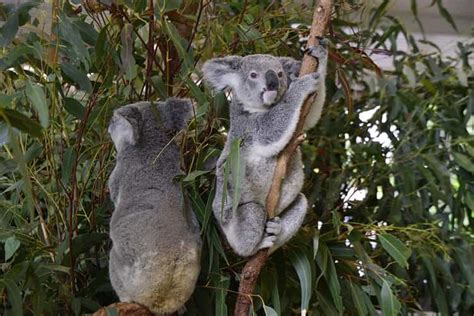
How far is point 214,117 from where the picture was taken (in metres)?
2.13

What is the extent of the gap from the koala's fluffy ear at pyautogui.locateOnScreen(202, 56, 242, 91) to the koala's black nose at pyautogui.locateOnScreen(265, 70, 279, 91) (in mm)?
138

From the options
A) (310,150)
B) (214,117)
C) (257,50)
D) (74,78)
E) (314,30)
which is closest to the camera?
(314,30)

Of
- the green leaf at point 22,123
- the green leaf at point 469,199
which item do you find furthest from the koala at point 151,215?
the green leaf at point 469,199

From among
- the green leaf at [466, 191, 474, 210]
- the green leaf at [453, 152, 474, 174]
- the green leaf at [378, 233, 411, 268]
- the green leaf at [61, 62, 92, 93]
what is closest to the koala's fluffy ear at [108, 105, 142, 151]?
the green leaf at [61, 62, 92, 93]

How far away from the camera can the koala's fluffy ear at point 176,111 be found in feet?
6.89

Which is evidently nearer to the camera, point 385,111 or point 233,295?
point 233,295

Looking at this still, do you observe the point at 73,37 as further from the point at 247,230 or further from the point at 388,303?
the point at 388,303

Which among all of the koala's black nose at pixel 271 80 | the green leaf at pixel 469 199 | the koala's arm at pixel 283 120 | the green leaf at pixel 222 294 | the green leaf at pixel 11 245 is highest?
the koala's black nose at pixel 271 80

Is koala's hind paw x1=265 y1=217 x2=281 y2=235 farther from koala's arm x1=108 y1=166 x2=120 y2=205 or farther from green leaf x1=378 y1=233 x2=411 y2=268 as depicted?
koala's arm x1=108 y1=166 x2=120 y2=205

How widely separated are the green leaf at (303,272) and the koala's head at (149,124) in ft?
1.67

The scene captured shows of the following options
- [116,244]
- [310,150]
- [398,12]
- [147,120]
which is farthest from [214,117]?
[398,12]

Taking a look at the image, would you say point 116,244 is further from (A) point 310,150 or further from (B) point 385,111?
(B) point 385,111

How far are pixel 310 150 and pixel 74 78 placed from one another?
1.36m

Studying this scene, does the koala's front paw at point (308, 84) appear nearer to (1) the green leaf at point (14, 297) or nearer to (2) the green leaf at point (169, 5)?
(2) the green leaf at point (169, 5)
